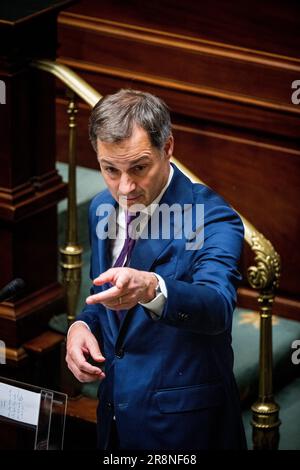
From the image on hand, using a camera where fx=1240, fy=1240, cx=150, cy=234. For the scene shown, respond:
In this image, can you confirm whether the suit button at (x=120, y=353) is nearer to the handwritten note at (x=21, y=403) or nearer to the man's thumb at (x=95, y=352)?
the man's thumb at (x=95, y=352)

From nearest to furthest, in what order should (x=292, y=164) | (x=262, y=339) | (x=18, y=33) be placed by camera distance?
(x=262, y=339), (x=18, y=33), (x=292, y=164)

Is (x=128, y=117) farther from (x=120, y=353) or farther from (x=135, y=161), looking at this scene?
(x=120, y=353)

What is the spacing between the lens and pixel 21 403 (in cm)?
310

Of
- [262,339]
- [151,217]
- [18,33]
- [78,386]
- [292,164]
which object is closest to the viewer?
[151,217]

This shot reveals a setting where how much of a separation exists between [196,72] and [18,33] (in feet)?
3.81

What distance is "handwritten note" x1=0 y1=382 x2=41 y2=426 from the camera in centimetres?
309

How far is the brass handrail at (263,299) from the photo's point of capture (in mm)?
3926

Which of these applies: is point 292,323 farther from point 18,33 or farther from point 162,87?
point 18,33

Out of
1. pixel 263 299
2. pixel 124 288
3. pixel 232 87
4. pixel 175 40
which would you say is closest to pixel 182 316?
pixel 124 288

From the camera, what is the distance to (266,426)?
4133mm

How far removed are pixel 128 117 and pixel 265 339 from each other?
4.39ft

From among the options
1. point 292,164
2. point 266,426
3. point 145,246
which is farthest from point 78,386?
→ point 145,246

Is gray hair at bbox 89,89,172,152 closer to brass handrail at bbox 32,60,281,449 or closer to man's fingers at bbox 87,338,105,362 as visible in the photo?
man's fingers at bbox 87,338,105,362

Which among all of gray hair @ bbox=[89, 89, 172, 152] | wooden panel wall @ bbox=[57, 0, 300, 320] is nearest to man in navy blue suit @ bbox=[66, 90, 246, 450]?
gray hair @ bbox=[89, 89, 172, 152]
